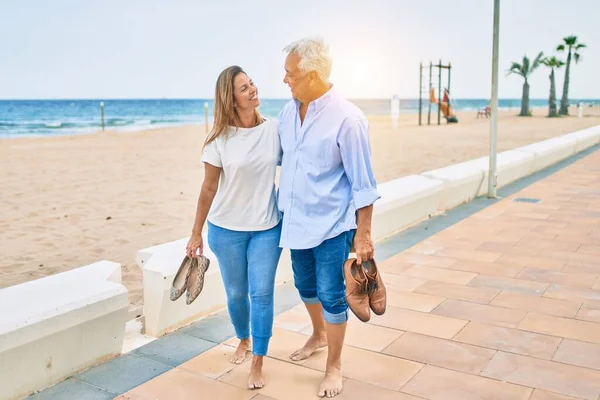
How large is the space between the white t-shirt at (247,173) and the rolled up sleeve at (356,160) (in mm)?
387

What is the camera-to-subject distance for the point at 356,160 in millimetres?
2629

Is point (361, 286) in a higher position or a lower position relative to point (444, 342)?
higher

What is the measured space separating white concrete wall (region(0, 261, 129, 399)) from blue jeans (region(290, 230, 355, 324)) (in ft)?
3.14

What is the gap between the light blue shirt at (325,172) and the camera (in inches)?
104

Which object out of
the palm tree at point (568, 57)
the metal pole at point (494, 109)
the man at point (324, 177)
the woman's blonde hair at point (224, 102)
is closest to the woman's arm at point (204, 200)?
the woman's blonde hair at point (224, 102)

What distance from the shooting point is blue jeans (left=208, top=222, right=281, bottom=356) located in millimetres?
2875

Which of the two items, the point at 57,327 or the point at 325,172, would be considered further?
the point at 57,327

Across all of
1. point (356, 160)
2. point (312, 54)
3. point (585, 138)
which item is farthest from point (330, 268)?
point (585, 138)

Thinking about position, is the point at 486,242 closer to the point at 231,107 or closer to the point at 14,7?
the point at 231,107

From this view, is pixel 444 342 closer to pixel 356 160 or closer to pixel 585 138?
pixel 356 160

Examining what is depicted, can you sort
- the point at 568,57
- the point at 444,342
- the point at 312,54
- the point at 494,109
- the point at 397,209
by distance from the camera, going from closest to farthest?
the point at 312,54 → the point at 444,342 → the point at 397,209 → the point at 494,109 → the point at 568,57

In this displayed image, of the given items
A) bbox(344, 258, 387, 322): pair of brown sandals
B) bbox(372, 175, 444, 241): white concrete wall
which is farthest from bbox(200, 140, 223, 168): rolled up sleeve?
bbox(372, 175, 444, 241): white concrete wall

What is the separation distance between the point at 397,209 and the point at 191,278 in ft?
10.6

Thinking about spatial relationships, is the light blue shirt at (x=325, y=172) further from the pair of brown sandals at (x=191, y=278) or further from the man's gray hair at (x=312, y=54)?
the pair of brown sandals at (x=191, y=278)
